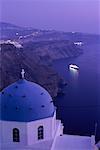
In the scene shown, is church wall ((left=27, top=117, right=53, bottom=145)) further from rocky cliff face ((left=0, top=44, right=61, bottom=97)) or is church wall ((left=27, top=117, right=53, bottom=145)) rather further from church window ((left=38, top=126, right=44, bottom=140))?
rocky cliff face ((left=0, top=44, right=61, bottom=97))

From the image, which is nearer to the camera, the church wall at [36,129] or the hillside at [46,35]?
the church wall at [36,129]

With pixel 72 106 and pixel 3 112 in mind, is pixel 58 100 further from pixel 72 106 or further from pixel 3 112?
pixel 3 112

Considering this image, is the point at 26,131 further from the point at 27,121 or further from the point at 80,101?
the point at 80,101

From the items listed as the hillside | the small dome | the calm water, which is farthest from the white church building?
the hillside

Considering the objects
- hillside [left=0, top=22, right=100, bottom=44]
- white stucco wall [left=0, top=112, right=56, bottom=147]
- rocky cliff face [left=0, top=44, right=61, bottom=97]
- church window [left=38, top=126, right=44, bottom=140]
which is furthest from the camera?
hillside [left=0, top=22, right=100, bottom=44]

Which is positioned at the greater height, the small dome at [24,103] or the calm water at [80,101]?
the small dome at [24,103]

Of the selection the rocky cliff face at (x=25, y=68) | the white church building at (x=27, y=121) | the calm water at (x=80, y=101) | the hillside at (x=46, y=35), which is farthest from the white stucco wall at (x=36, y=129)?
the hillside at (x=46, y=35)

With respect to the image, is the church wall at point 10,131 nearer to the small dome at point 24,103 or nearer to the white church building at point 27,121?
the white church building at point 27,121

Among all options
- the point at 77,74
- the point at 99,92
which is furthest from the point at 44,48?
the point at 99,92

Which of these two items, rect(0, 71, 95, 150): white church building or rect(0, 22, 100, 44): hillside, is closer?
rect(0, 71, 95, 150): white church building
